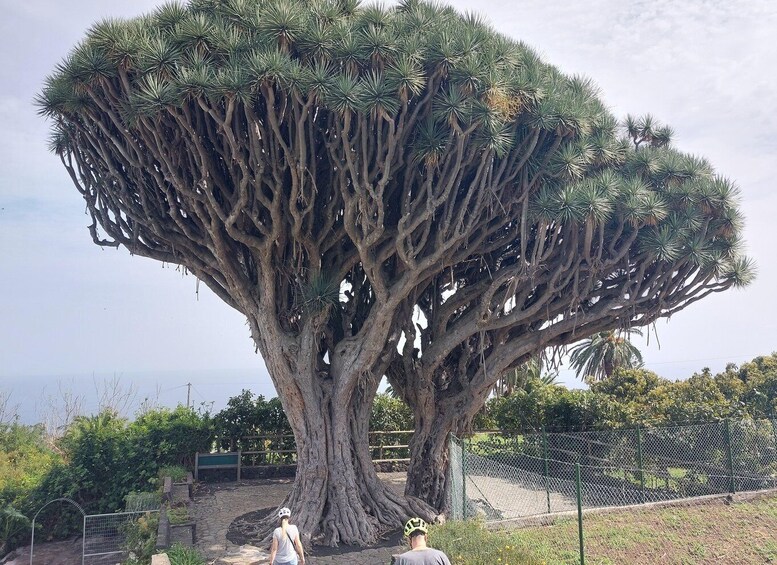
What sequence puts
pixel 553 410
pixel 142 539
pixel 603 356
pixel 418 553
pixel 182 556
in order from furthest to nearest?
1. pixel 603 356
2. pixel 553 410
3. pixel 142 539
4. pixel 182 556
5. pixel 418 553

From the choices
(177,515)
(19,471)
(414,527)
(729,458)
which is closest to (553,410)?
(729,458)

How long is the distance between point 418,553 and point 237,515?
930 cm

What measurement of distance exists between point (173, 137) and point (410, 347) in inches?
250

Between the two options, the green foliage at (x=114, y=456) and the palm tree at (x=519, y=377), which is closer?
the green foliage at (x=114, y=456)

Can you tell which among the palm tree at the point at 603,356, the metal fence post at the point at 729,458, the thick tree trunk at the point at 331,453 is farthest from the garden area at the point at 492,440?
the palm tree at the point at 603,356

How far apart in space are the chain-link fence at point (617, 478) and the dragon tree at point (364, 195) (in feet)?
5.86

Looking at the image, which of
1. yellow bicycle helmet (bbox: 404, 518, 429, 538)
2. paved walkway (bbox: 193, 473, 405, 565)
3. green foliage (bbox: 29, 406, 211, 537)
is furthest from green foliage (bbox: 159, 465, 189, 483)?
yellow bicycle helmet (bbox: 404, 518, 429, 538)

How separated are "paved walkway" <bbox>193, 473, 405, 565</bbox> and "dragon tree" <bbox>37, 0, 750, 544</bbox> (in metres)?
0.84

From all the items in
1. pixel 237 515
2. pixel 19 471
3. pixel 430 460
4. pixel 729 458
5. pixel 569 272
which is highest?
pixel 569 272

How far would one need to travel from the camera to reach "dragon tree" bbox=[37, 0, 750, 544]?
969cm

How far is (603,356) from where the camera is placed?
28.5 m

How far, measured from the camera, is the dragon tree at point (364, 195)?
969cm

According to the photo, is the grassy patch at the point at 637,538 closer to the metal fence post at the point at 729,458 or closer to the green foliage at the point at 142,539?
the metal fence post at the point at 729,458

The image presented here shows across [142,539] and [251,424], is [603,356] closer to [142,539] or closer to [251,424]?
[251,424]
